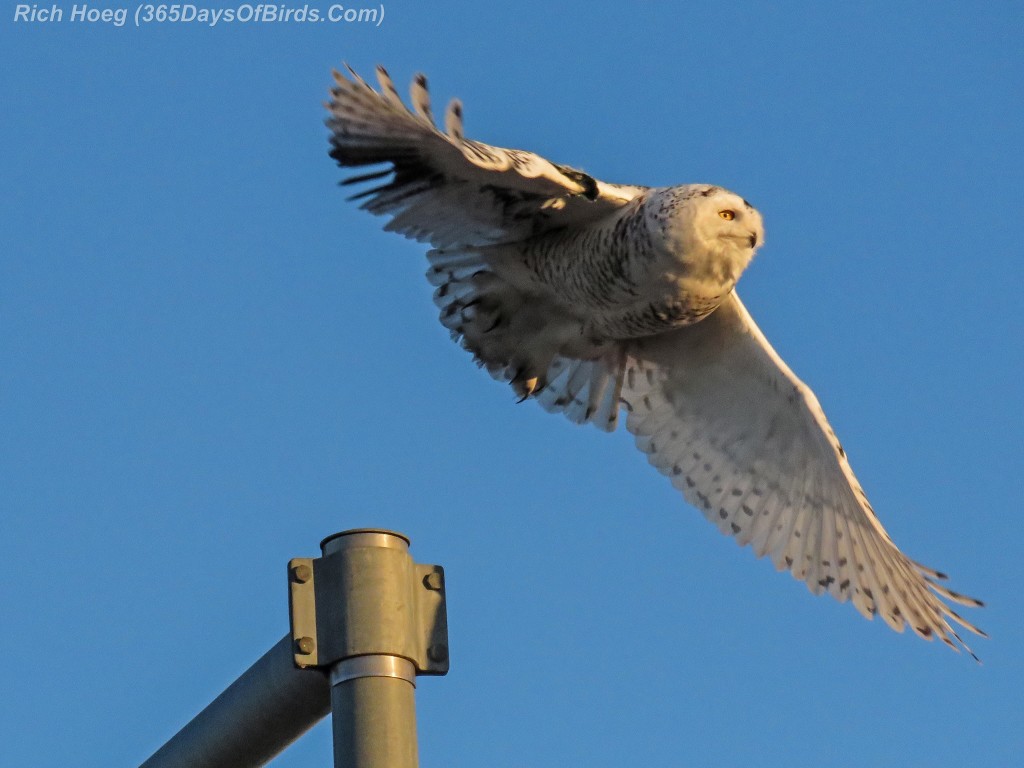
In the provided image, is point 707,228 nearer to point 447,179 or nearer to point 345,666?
point 447,179

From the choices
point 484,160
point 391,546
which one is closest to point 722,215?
point 484,160

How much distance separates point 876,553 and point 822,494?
0.38 metres

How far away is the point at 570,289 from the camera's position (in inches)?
273

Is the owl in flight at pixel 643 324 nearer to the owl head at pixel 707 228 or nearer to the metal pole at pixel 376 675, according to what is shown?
the owl head at pixel 707 228

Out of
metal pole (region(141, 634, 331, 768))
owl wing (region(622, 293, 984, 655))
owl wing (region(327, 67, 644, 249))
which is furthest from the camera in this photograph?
owl wing (region(622, 293, 984, 655))

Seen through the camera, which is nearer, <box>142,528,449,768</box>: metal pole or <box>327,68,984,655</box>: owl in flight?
<box>142,528,449,768</box>: metal pole

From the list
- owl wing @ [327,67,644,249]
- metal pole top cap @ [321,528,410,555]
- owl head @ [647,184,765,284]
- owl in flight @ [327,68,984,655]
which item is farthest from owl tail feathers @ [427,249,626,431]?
metal pole top cap @ [321,528,410,555]

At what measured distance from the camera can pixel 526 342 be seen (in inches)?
302

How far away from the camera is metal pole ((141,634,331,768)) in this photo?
3.20 meters

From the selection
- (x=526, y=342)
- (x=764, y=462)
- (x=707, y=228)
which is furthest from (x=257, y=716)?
(x=764, y=462)

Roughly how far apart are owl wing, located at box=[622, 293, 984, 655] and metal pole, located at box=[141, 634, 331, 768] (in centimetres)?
443

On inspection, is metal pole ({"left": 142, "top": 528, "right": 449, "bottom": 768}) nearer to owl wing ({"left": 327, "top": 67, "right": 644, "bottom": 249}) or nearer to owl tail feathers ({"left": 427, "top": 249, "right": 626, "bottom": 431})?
owl wing ({"left": 327, "top": 67, "right": 644, "bottom": 249})

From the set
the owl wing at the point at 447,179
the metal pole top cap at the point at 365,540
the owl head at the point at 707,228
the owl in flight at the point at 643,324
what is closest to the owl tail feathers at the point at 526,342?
the owl in flight at the point at 643,324

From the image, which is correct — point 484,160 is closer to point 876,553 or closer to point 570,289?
point 570,289
